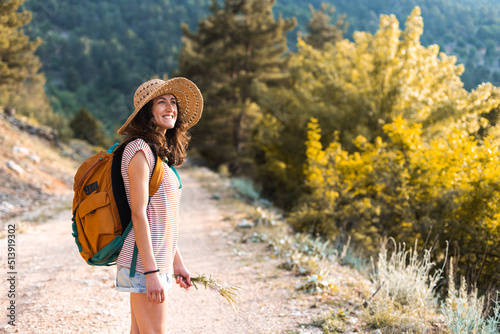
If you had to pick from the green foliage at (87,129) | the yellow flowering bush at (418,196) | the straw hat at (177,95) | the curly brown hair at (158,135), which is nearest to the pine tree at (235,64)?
the green foliage at (87,129)

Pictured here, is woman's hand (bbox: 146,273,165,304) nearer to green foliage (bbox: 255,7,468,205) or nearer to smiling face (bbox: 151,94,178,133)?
smiling face (bbox: 151,94,178,133)

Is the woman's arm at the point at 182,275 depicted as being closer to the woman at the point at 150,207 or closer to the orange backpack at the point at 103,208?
the woman at the point at 150,207

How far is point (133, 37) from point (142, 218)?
85.3 meters

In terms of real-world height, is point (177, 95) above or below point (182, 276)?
above

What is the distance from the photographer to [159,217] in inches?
78.3

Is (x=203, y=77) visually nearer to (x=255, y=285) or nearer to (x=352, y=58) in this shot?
(x=352, y=58)

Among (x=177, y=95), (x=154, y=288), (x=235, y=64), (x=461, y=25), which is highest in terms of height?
(x=461, y=25)

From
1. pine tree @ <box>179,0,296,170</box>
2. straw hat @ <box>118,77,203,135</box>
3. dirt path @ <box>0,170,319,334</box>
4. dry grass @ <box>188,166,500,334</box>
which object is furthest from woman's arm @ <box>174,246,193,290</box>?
pine tree @ <box>179,0,296,170</box>

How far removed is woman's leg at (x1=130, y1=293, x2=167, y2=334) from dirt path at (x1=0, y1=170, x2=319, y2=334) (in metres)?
1.82

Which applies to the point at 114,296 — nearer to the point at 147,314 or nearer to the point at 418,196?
the point at 147,314

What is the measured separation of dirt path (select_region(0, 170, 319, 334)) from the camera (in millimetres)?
3561

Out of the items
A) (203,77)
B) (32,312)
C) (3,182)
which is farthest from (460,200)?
(203,77)

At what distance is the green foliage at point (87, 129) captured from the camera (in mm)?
25641

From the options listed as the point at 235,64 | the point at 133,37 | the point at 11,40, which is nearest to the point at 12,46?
the point at 11,40
